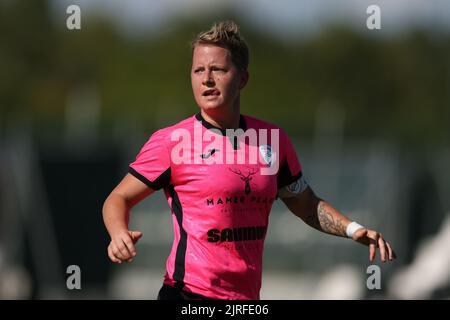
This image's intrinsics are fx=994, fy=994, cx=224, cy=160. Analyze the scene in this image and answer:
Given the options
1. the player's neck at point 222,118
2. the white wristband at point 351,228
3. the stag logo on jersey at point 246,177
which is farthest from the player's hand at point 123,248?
the white wristband at point 351,228

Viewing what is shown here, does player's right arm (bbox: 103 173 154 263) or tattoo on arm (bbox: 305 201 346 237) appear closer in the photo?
player's right arm (bbox: 103 173 154 263)

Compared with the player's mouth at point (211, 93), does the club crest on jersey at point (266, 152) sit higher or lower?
lower

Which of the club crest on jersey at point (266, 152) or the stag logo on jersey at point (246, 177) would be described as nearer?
the stag logo on jersey at point (246, 177)

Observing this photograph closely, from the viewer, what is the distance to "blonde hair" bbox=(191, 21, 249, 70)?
6.02m

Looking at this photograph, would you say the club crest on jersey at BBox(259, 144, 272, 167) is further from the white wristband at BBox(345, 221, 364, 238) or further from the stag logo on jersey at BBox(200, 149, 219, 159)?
the white wristband at BBox(345, 221, 364, 238)

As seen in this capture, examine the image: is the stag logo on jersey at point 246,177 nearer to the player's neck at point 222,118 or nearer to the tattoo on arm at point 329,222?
the player's neck at point 222,118

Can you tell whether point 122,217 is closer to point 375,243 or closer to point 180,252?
point 180,252

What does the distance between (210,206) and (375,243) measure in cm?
104

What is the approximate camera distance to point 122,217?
5.73m

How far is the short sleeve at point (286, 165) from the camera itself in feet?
20.8

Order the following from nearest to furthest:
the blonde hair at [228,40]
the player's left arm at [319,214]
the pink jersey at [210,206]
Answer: the pink jersey at [210,206] → the blonde hair at [228,40] → the player's left arm at [319,214]

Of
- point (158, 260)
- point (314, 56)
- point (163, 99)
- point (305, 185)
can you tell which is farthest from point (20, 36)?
point (305, 185)

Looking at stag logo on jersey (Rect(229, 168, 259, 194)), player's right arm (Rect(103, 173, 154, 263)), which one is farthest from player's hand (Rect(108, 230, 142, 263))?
stag logo on jersey (Rect(229, 168, 259, 194))
